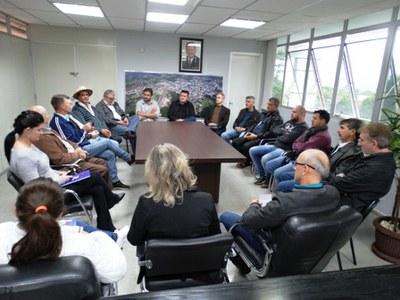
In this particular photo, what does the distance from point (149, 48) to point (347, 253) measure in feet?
18.2

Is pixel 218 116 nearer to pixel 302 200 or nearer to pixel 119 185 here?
pixel 119 185

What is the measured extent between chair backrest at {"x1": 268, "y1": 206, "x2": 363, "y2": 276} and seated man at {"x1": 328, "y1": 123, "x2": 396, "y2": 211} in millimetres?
789

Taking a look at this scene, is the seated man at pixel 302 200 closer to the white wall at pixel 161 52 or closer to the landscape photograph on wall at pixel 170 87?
the landscape photograph on wall at pixel 170 87

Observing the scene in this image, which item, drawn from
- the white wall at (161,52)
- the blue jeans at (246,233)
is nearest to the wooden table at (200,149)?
the blue jeans at (246,233)

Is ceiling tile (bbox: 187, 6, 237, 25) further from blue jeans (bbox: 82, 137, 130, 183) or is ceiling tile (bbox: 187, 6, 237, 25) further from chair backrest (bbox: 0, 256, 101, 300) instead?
chair backrest (bbox: 0, 256, 101, 300)

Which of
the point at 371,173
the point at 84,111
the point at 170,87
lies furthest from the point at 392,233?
the point at 170,87

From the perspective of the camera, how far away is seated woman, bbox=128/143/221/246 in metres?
1.41

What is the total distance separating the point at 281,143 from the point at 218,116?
75.7 inches

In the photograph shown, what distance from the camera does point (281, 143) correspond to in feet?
13.3

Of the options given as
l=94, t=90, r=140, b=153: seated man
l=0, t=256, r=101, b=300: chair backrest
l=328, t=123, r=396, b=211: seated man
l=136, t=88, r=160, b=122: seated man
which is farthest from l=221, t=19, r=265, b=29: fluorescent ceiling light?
l=0, t=256, r=101, b=300: chair backrest

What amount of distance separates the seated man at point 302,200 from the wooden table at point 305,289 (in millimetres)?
472

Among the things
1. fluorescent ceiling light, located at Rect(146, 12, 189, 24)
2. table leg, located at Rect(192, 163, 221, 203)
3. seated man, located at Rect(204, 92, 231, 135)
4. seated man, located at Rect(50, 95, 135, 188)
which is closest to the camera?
seated man, located at Rect(50, 95, 135, 188)

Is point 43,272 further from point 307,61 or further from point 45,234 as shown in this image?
point 307,61

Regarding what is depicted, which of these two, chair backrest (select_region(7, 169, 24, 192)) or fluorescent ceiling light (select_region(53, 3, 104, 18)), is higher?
fluorescent ceiling light (select_region(53, 3, 104, 18))
